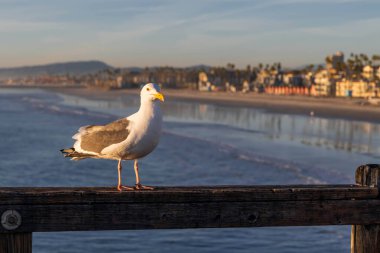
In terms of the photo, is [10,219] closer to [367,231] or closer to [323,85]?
[367,231]

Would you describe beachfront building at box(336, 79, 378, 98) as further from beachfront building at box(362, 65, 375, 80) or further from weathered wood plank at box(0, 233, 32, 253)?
weathered wood plank at box(0, 233, 32, 253)

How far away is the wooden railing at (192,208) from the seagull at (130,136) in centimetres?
59

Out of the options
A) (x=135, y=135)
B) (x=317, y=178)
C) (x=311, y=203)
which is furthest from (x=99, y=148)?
(x=317, y=178)

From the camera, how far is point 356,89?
141m

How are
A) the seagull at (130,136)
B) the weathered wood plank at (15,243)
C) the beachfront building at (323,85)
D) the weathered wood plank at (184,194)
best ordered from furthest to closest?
the beachfront building at (323,85) < the seagull at (130,136) < the weathered wood plank at (184,194) < the weathered wood plank at (15,243)

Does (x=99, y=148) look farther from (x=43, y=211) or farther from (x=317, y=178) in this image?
(x=317, y=178)

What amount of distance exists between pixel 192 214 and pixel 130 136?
3.05ft

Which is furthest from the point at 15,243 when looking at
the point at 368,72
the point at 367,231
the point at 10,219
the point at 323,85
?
the point at 323,85

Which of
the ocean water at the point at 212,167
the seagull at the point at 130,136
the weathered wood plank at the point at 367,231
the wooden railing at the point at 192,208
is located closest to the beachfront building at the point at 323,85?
the ocean water at the point at 212,167

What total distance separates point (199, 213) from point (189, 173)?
24.1 metres

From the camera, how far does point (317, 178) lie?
81.1 feet

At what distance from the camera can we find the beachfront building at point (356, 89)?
134 meters

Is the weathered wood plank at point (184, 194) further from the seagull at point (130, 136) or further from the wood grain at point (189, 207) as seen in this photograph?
the seagull at point (130, 136)

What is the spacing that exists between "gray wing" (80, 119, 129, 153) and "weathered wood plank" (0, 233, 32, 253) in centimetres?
117
